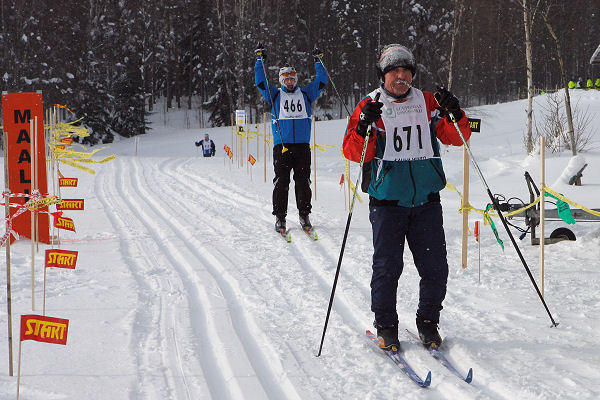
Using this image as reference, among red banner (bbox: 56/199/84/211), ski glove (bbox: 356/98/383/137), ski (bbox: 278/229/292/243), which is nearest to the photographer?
ski glove (bbox: 356/98/383/137)

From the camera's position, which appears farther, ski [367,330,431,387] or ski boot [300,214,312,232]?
ski boot [300,214,312,232]

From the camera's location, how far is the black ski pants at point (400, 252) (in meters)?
3.36

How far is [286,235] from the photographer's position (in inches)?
257

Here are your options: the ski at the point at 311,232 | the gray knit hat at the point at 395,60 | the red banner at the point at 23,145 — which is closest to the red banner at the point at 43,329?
the gray knit hat at the point at 395,60

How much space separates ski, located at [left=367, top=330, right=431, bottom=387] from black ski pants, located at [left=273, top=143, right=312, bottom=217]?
3.30m

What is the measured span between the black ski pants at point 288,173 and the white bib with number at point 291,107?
0.34 m

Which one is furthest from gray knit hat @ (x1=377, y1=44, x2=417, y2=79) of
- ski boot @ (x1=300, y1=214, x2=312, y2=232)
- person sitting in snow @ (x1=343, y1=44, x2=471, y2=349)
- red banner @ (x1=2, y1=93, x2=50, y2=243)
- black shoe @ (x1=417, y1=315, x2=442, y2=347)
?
ski boot @ (x1=300, y1=214, x2=312, y2=232)

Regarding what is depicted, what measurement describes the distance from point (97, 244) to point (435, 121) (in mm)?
4262

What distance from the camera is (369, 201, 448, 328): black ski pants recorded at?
3357 mm

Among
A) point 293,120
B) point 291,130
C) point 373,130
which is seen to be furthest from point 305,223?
point 373,130

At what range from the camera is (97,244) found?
6.21 meters

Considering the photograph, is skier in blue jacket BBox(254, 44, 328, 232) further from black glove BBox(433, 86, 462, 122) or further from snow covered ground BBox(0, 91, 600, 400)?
black glove BBox(433, 86, 462, 122)

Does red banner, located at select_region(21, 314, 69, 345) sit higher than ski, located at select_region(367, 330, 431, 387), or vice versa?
red banner, located at select_region(21, 314, 69, 345)

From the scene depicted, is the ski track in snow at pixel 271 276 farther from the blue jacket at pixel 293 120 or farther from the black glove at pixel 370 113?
the black glove at pixel 370 113
